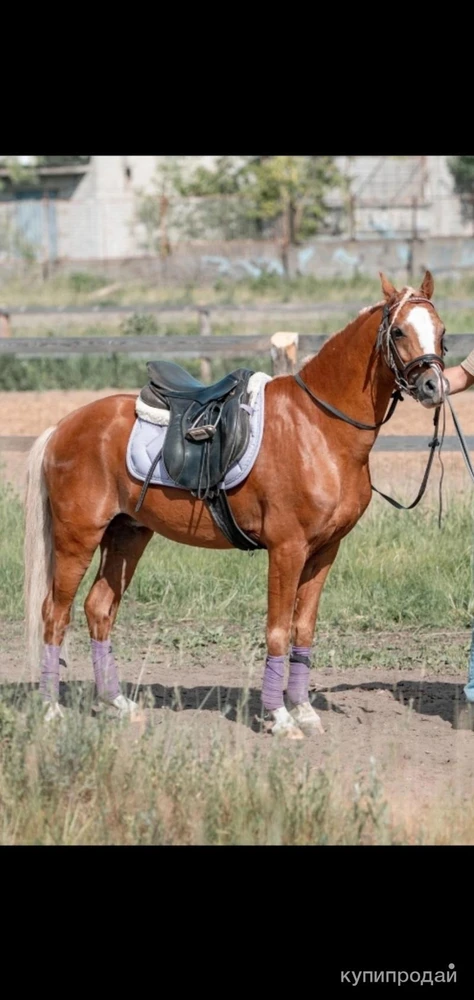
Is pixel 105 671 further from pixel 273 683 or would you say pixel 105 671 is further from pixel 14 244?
pixel 14 244

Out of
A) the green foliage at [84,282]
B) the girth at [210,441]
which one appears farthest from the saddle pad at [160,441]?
the green foliage at [84,282]

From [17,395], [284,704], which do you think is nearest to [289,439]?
[284,704]

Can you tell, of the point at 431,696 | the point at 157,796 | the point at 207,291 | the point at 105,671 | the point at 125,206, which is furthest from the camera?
the point at 125,206

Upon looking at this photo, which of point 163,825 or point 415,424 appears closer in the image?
point 163,825

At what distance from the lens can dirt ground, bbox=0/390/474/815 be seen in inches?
202

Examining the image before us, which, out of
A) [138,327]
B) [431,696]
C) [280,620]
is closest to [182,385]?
[280,620]

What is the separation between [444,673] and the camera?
6695 millimetres

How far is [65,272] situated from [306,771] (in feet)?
98.2

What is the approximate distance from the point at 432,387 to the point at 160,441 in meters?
1.30

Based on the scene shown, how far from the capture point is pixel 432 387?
16.2 ft

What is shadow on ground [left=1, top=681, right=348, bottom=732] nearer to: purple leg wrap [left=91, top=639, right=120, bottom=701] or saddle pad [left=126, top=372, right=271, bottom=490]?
purple leg wrap [left=91, top=639, right=120, bottom=701]

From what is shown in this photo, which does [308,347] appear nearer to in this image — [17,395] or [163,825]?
[163,825]

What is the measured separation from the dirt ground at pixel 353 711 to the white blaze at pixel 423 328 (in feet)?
4.58

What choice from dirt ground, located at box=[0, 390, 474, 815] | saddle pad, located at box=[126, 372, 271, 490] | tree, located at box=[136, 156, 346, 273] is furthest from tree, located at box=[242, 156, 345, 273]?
saddle pad, located at box=[126, 372, 271, 490]
